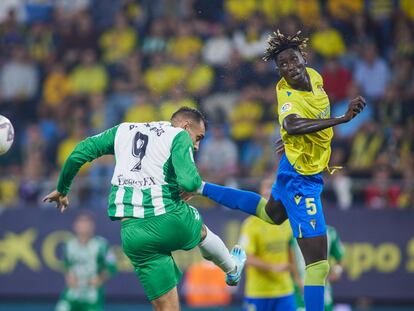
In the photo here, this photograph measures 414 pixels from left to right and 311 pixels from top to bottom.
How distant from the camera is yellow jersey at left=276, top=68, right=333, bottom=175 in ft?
28.8

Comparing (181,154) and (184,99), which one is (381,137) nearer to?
(184,99)

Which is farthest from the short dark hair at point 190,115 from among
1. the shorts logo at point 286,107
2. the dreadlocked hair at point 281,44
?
the dreadlocked hair at point 281,44

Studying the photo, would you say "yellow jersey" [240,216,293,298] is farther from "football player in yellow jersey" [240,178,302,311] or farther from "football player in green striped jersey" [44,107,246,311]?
"football player in green striped jersey" [44,107,246,311]

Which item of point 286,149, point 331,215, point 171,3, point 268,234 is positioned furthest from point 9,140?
point 171,3

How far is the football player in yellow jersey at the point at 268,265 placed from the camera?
11078 millimetres

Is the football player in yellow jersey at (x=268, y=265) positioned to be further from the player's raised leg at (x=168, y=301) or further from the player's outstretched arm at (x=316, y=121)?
the player's raised leg at (x=168, y=301)

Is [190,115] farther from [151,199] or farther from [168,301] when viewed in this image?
[168,301]

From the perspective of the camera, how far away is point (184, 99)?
14703 millimetres

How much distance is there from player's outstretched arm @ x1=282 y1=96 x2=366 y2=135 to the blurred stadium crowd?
499cm

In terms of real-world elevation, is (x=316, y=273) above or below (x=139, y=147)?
below

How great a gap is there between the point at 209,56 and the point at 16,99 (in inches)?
151

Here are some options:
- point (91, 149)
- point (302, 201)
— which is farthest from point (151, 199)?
point (302, 201)

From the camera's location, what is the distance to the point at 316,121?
844 centimetres

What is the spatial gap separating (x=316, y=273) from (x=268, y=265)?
8.40 ft
